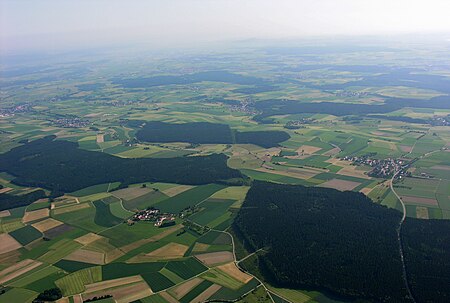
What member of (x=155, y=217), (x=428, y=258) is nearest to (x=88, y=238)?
(x=155, y=217)

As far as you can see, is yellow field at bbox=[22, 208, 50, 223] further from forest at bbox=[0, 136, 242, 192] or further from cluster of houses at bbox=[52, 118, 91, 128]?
cluster of houses at bbox=[52, 118, 91, 128]

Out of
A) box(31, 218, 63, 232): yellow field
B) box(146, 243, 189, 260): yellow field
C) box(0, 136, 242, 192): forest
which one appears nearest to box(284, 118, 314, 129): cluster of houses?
box(0, 136, 242, 192): forest

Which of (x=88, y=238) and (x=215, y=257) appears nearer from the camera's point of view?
(x=215, y=257)

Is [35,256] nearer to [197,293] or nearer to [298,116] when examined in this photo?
[197,293]

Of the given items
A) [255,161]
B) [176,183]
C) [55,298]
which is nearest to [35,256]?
[55,298]

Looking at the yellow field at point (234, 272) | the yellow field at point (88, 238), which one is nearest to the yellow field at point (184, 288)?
the yellow field at point (234, 272)

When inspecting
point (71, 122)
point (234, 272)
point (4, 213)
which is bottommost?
point (71, 122)

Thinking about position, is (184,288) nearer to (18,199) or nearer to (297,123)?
(18,199)

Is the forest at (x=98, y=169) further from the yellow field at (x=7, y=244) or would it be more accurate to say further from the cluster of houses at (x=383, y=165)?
the cluster of houses at (x=383, y=165)
